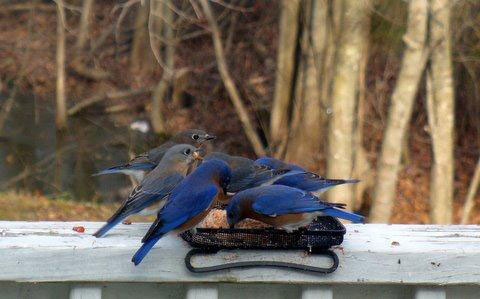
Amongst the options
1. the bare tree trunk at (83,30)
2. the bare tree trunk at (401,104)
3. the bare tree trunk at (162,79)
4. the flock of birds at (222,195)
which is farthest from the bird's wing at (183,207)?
the bare tree trunk at (83,30)

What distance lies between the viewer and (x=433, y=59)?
936 cm

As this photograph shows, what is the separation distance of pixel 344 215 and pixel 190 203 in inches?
21.6

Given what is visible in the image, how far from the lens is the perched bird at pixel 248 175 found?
11.1 feet

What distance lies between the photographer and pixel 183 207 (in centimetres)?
284

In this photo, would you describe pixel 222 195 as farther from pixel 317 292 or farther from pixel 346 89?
pixel 346 89

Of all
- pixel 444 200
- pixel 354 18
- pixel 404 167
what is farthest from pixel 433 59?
pixel 404 167

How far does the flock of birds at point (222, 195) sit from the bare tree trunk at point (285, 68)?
9279 millimetres

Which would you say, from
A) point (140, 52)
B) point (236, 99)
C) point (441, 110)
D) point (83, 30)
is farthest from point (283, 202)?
point (140, 52)

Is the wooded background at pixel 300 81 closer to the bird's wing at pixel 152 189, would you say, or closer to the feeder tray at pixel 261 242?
the bird's wing at pixel 152 189

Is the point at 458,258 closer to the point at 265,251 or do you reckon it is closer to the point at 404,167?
the point at 265,251

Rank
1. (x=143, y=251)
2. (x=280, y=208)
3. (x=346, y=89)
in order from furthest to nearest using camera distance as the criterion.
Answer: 1. (x=346, y=89)
2. (x=280, y=208)
3. (x=143, y=251)

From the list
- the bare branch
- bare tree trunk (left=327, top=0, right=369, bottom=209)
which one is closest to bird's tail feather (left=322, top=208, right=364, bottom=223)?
bare tree trunk (left=327, top=0, right=369, bottom=209)

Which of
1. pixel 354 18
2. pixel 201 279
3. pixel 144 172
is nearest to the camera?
pixel 201 279

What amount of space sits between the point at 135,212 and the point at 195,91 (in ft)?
45.7
